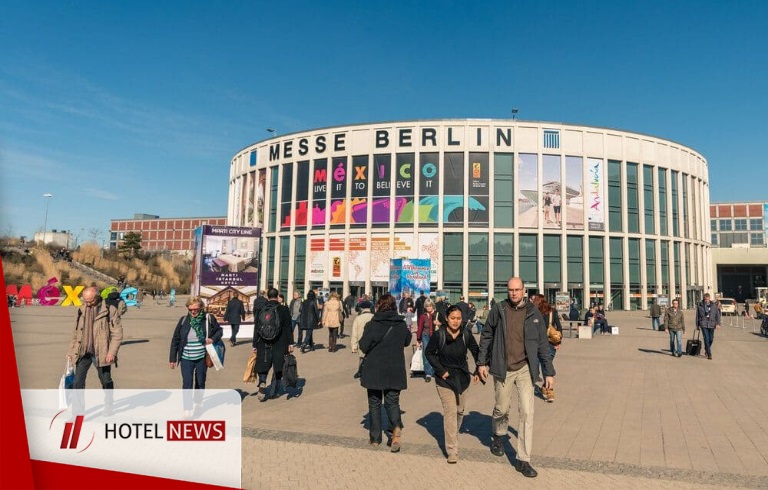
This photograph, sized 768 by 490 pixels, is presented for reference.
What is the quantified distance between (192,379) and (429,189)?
3860cm

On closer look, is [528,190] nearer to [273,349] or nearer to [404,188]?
[404,188]

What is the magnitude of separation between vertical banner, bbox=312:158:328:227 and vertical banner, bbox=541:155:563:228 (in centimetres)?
2030

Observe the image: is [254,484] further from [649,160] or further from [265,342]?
[649,160]

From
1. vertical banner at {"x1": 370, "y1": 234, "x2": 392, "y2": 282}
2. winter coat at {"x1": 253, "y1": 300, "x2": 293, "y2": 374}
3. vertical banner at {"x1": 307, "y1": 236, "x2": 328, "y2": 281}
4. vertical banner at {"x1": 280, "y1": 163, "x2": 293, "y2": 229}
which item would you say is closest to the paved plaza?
winter coat at {"x1": 253, "y1": 300, "x2": 293, "y2": 374}

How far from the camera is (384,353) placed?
6.00m

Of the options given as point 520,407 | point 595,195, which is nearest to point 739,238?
point 595,195

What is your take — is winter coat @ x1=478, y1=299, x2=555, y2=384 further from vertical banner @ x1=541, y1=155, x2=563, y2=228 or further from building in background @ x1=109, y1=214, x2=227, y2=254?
building in background @ x1=109, y1=214, x2=227, y2=254

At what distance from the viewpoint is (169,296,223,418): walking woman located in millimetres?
7074

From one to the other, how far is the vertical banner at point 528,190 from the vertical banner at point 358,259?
14.0 m

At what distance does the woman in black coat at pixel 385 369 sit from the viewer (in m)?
5.86

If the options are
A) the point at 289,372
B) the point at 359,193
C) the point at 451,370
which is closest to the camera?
the point at 451,370

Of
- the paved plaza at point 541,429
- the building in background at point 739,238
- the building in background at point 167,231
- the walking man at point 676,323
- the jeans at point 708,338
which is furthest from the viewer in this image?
the building in background at point 167,231
